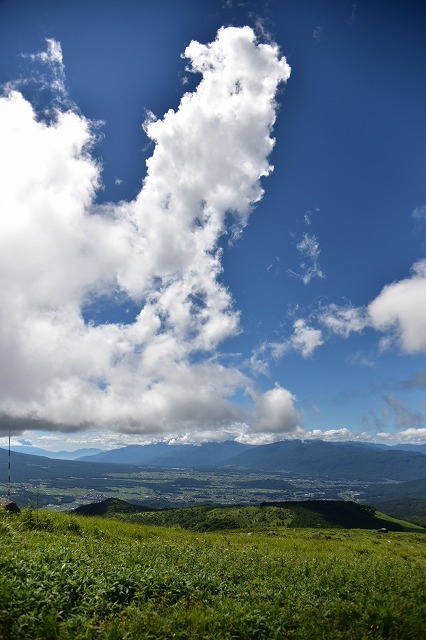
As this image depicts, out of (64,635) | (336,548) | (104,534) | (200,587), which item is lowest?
(336,548)

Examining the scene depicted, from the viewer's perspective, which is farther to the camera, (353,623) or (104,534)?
(104,534)

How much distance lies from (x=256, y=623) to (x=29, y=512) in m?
20.4

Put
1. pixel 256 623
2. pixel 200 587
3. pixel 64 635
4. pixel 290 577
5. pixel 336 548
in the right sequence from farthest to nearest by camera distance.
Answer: pixel 336 548, pixel 290 577, pixel 200 587, pixel 256 623, pixel 64 635

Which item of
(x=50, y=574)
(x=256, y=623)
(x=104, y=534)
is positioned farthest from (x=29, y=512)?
(x=256, y=623)

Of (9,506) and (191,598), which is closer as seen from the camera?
(191,598)

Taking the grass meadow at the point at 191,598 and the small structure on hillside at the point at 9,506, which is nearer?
the grass meadow at the point at 191,598

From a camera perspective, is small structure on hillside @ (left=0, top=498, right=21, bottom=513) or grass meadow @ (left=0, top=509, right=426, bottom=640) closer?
grass meadow @ (left=0, top=509, right=426, bottom=640)

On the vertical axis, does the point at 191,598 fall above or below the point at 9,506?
above

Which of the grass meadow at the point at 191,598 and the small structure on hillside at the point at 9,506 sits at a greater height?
the grass meadow at the point at 191,598

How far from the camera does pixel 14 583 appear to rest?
1159 centimetres

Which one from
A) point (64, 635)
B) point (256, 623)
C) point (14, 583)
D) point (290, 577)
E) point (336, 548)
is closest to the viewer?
point (64, 635)

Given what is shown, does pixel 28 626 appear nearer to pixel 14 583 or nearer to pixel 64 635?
pixel 64 635

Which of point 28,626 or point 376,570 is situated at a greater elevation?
point 28,626

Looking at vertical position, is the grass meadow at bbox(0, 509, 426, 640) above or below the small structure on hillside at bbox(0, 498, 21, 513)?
above
